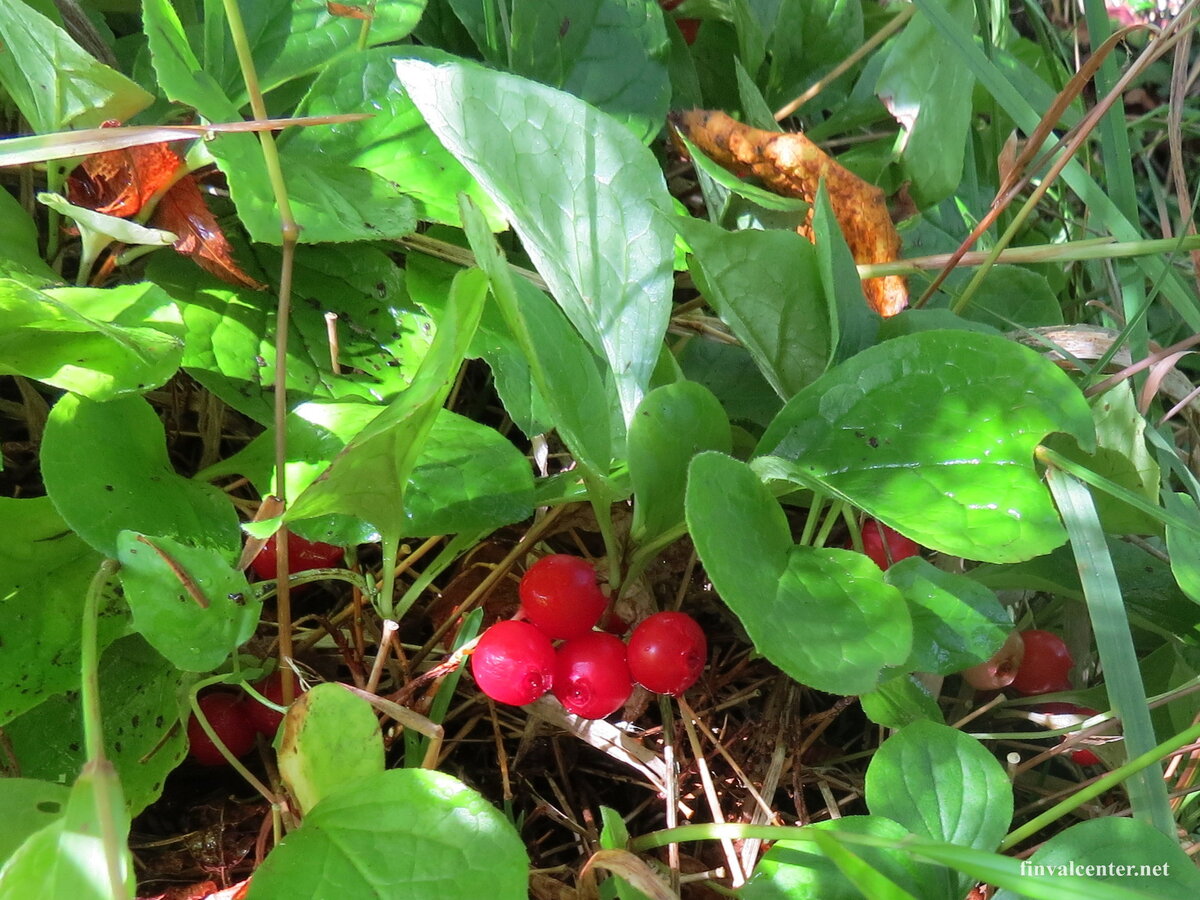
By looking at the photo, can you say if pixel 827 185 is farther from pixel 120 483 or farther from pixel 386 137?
pixel 120 483

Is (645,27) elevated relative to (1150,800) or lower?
elevated

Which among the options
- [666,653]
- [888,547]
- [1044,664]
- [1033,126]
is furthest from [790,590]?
[1033,126]

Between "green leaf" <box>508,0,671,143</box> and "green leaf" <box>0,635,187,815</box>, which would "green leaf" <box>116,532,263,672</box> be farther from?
"green leaf" <box>508,0,671,143</box>

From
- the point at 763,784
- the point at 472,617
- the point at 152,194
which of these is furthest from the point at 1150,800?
the point at 152,194

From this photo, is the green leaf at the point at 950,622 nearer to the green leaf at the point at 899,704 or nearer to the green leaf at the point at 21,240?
the green leaf at the point at 899,704

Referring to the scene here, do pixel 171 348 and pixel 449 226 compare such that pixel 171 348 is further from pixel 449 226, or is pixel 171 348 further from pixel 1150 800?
pixel 1150 800

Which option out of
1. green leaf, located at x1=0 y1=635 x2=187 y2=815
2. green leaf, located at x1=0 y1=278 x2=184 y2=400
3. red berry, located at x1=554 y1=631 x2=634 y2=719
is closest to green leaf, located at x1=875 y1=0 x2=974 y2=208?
red berry, located at x1=554 y1=631 x2=634 y2=719

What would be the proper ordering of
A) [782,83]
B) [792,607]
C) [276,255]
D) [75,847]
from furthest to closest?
[782,83] → [276,255] → [792,607] → [75,847]
